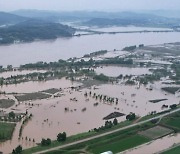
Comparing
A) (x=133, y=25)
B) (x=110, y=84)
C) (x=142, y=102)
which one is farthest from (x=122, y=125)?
(x=133, y=25)

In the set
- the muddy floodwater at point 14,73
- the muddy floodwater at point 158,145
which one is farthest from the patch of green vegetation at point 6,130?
the muddy floodwater at point 14,73

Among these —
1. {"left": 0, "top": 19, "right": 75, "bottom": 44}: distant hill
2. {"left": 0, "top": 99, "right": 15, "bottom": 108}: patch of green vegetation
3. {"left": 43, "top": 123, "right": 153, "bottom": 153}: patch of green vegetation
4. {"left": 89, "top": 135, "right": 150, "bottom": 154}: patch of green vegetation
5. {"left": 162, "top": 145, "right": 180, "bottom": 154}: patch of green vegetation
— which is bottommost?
{"left": 162, "top": 145, "right": 180, "bottom": 154}: patch of green vegetation

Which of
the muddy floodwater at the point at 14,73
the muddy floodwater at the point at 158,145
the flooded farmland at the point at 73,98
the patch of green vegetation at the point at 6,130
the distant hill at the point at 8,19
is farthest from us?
the distant hill at the point at 8,19

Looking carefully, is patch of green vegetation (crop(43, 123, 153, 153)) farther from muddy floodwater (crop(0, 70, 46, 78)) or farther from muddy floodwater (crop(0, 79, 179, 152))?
muddy floodwater (crop(0, 70, 46, 78))

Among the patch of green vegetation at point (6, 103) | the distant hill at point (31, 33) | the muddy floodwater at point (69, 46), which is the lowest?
the patch of green vegetation at point (6, 103)

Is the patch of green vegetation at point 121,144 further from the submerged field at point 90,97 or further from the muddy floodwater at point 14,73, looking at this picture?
the muddy floodwater at point 14,73

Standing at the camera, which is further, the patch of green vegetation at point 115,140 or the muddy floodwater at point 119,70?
the muddy floodwater at point 119,70

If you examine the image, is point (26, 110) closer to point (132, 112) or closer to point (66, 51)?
point (132, 112)

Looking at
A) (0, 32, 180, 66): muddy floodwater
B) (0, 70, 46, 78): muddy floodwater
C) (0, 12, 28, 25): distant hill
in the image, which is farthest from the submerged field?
(0, 12, 28, 25): distant hill
